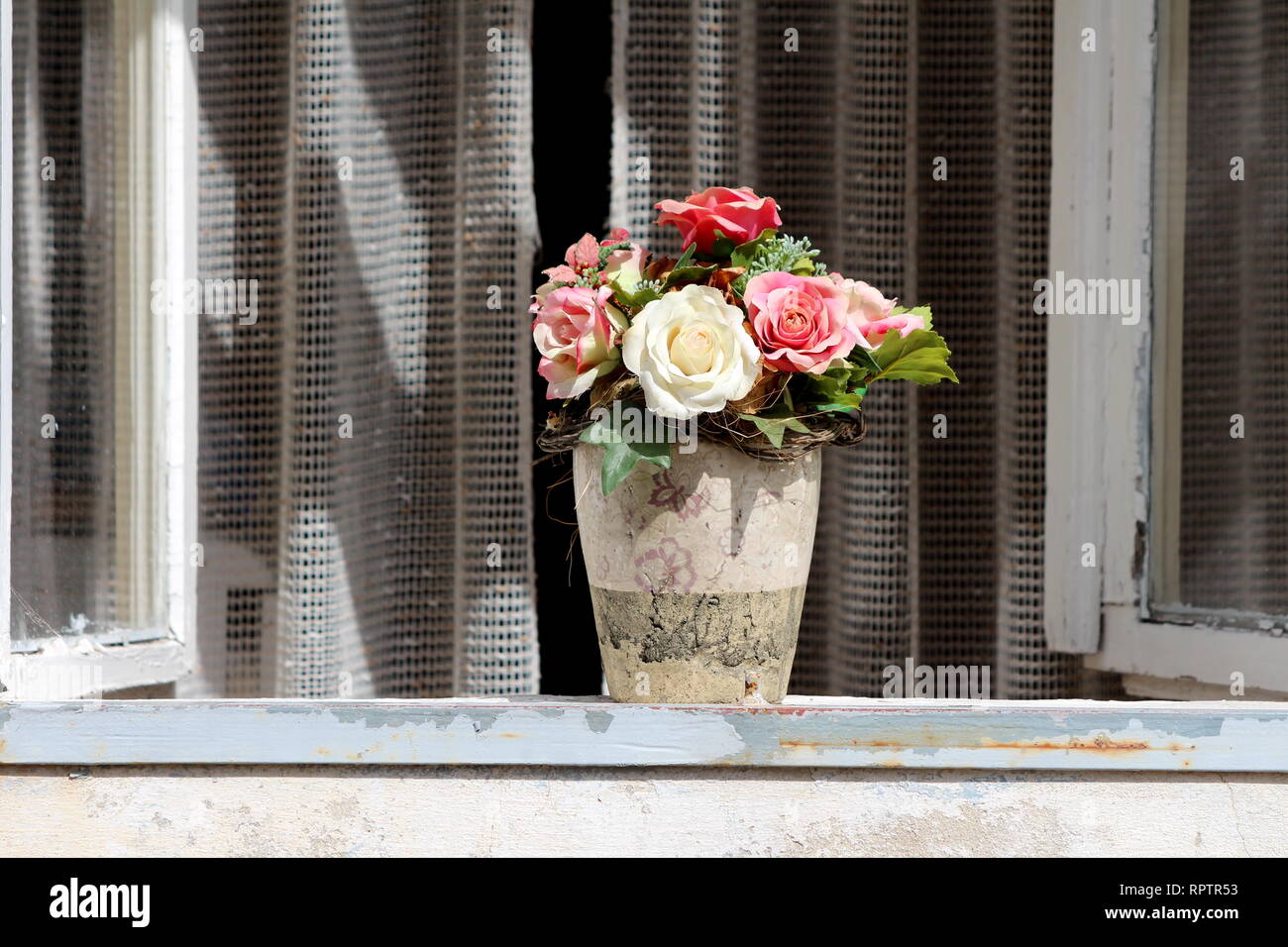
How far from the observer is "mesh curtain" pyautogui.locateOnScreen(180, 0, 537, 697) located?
1163mm

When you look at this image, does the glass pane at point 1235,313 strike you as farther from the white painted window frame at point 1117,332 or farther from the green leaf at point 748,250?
the green leaf at point 748,250

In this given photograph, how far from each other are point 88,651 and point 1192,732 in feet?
2.92

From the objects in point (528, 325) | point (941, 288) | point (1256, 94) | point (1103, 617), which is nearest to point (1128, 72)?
point (1256, 94)

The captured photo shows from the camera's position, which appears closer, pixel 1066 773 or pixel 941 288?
pixel 1066 773

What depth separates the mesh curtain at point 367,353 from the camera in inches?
45.8

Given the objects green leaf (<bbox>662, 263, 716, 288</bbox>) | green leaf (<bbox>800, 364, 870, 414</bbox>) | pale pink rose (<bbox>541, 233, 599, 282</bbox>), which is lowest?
green leaf (<bbox>800, 364, 870, 414</bbox>)

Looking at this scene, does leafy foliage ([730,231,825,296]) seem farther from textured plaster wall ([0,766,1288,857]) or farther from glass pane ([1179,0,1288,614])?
glass pane ([1179,0,1288,614])

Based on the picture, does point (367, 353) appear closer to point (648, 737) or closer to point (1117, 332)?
point (648, 737)

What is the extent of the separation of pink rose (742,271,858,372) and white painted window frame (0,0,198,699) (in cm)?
64

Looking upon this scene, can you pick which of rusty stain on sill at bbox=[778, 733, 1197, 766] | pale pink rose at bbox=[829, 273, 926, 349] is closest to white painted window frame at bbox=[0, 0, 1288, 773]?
rusty stain on sill at bbox=[778, 733, 1197, 766]

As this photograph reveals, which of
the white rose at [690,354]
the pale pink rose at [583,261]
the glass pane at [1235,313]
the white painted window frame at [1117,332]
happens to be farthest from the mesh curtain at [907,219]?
the white rose at [690,354]

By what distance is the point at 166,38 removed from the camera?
1.17 metres

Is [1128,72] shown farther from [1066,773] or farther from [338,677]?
[338,677]

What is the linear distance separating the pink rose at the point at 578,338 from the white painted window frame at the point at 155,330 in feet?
1.68
